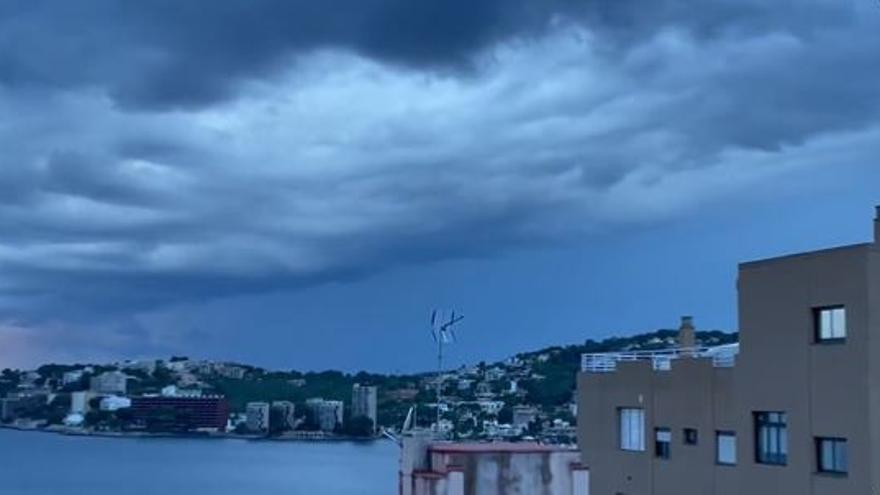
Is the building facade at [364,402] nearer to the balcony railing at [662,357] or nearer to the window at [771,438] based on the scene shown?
the balcony railing at [662,357]

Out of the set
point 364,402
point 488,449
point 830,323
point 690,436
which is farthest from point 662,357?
point 364,402

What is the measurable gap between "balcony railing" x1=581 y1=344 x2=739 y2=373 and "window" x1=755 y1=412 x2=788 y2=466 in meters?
1.84

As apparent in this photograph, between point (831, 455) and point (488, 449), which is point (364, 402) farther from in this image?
point (488, 449)

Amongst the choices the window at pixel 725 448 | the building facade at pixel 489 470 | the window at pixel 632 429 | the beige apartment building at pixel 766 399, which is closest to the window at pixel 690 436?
the beige apartment building at pixel 766 399

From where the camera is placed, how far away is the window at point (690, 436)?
38875mm

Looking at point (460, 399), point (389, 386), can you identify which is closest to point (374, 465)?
point (389, 386)

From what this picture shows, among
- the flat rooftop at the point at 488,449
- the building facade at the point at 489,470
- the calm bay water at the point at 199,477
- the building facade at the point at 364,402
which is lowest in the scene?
the calm bay water at the point at 199,477

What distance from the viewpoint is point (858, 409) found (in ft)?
104

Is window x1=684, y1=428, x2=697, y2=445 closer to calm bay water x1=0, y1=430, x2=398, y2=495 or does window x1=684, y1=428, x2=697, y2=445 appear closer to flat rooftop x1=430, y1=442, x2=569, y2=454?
flat rooftop x1=430, y1=442, x2=569, y2=454

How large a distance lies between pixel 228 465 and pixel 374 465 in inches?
797

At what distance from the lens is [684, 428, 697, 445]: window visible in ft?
128

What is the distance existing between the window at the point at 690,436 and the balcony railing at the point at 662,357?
1921 millimetres

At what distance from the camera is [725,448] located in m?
37.4

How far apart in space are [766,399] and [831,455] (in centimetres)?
271
